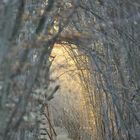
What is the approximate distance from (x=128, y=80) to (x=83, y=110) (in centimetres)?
577

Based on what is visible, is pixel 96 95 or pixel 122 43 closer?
pixel 122 43

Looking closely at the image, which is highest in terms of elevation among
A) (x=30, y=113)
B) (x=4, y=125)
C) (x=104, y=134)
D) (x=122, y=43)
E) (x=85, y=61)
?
(x=85, y=61)

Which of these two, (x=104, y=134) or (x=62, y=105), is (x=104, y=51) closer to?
(x=104, y=134)

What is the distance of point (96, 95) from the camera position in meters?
11.1

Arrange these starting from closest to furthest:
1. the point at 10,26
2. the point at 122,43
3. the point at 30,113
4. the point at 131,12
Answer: the point at 10,26, the point at 30,113, the point at 131,12, the point at 122,43

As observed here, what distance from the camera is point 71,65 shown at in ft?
33.4

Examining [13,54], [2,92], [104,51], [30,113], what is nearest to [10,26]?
[13,54]

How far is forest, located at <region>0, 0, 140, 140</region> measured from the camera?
233 cm

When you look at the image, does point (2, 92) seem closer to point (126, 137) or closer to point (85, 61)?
point (126, 137)

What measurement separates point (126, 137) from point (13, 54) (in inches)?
259

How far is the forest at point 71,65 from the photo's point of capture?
233cm

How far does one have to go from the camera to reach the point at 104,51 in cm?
896

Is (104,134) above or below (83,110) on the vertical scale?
below

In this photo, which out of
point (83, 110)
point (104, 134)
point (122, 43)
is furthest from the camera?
point (83, 110)
